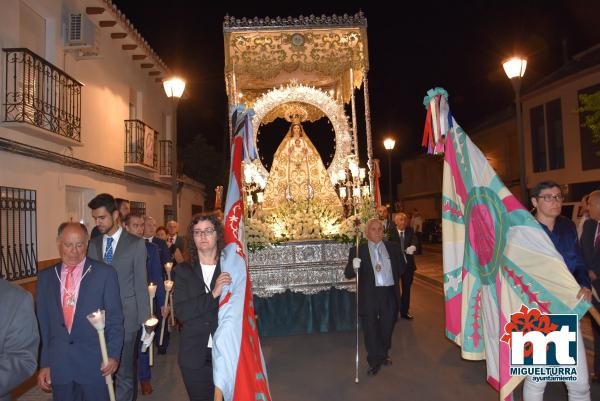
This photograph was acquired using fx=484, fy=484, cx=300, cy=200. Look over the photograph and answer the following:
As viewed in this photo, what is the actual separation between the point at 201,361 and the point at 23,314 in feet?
4.42

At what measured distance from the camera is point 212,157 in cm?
2933

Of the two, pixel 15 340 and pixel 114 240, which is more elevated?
pixel 114 240

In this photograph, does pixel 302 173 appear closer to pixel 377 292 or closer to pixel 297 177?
pixel 297 177

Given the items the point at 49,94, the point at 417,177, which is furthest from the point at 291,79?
the point at 417,177

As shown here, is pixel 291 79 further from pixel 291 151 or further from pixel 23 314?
pixel 23 314

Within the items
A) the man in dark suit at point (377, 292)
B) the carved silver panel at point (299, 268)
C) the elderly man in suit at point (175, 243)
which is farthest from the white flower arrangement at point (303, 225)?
the man in dark suit at point (377, 292)

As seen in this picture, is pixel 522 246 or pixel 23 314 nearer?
pixel 23 314

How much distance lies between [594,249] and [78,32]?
419 inches

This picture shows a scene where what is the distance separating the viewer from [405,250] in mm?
10094

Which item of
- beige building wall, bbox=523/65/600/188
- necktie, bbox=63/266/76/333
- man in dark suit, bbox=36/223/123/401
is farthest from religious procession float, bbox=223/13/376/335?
beige building wall, bbox=523/65/600/188

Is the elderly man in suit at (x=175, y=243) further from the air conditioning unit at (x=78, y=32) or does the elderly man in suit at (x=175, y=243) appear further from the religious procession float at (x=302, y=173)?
the air conditioning unit at (x=78, y=32)

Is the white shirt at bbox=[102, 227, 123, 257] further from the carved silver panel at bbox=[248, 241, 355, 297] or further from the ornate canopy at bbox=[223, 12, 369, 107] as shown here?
the ornate canopy at bbox=[223, 12, 369, 107]

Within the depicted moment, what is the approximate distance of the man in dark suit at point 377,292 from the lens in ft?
20.8

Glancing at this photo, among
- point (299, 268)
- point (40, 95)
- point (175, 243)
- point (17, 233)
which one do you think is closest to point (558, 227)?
point (299, 268)
